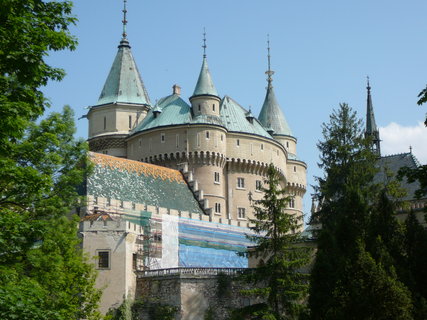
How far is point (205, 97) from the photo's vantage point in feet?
214

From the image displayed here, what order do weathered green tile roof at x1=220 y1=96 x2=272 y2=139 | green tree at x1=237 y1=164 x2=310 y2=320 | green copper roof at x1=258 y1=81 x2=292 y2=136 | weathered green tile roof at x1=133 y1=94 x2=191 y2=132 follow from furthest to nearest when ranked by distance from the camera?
green copper roof at x1=258 y1=81 x2=292 y2=136
weathered green tile roof at x1=220 y1=96 x2=272 y2=139
weathered green tile roof at x1=133 y1=94 x2=191 y2=132
green tree at x1=237 y1=164 x2=310 y2=320

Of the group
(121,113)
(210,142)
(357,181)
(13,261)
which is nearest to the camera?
(13,261)

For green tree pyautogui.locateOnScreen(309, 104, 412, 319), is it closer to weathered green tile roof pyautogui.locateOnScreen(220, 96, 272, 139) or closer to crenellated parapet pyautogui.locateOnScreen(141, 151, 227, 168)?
crenellated parapet pyautogui.locateOnScreen(141, 151, 227, 168)

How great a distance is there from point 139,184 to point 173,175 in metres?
4.88

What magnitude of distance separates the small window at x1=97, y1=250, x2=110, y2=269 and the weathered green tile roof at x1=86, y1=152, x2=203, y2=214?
9650 mm

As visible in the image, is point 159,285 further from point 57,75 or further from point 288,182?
point 288,182

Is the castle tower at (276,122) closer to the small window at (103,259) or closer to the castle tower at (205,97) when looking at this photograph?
the castle tower at (205,97)

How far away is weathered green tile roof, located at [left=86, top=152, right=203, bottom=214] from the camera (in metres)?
53.2

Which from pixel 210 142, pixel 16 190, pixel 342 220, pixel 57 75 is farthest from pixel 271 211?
pixel 210 142

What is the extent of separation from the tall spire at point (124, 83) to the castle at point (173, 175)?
100mm

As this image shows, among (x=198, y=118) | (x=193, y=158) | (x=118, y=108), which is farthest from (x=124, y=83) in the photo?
(x=193, y=158)

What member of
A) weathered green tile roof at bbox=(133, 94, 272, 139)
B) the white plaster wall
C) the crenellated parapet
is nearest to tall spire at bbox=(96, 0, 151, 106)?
weathered green tile roof at bbox=(133, 94, 272, 139)

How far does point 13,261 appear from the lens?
22578mm

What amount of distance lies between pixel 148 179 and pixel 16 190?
113 ft
